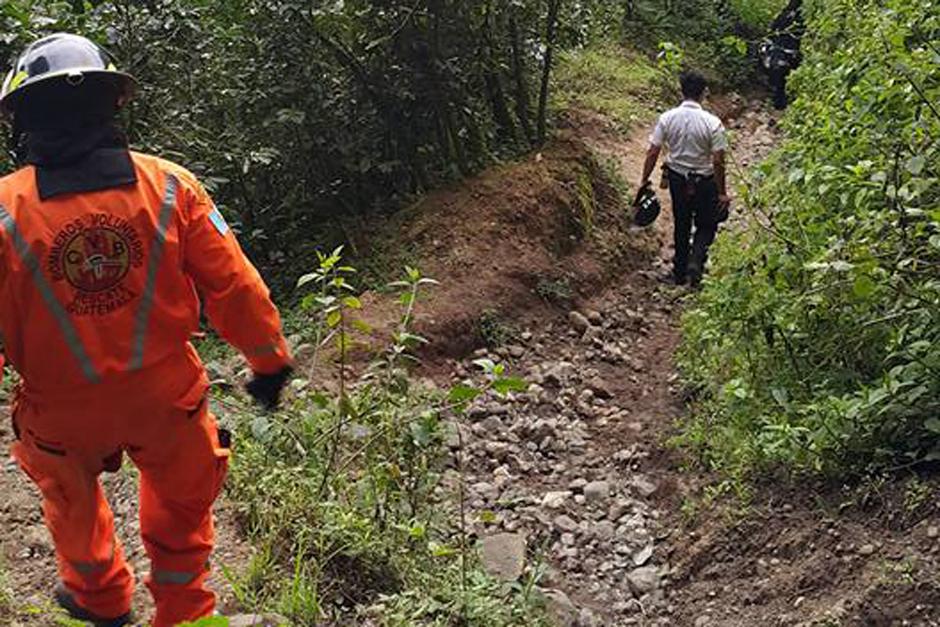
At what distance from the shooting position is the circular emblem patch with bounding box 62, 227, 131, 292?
9.82 ft

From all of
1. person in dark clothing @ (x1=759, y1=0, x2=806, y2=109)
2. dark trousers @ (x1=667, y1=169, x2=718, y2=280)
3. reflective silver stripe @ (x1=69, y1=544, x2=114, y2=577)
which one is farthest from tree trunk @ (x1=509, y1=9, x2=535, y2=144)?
reflective silver stripe @ (x1=69, y1=544, x2=114, y2=577)

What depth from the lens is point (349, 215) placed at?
8.15 m

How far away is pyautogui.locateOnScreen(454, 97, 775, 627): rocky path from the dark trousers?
24 centimetres

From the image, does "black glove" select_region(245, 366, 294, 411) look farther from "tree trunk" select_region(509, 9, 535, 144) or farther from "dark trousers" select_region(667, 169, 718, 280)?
"tree trunk" select_region(509, 9, 535, 144)

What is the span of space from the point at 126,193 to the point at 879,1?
667 centimetres

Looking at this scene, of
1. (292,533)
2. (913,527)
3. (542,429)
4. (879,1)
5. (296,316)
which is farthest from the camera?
(879,1)

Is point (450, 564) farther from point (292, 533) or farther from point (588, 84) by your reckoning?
point (588, 84)

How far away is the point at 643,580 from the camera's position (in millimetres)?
4746

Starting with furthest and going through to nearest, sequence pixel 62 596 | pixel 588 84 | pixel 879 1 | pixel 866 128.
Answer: pixel 588 84 → pixel 879 1 → pixel 866 128 → pixel 62 596

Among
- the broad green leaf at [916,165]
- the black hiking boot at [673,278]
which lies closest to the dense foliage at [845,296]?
the broad green leaf at [916,165]

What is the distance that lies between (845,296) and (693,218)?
3.65 metres

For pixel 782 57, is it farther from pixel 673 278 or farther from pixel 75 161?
pixel 75 161

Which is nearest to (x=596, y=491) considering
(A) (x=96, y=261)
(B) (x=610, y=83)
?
(A) (x=96, y=261)

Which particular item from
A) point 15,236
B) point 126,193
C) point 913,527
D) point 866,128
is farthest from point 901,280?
point 15,236
